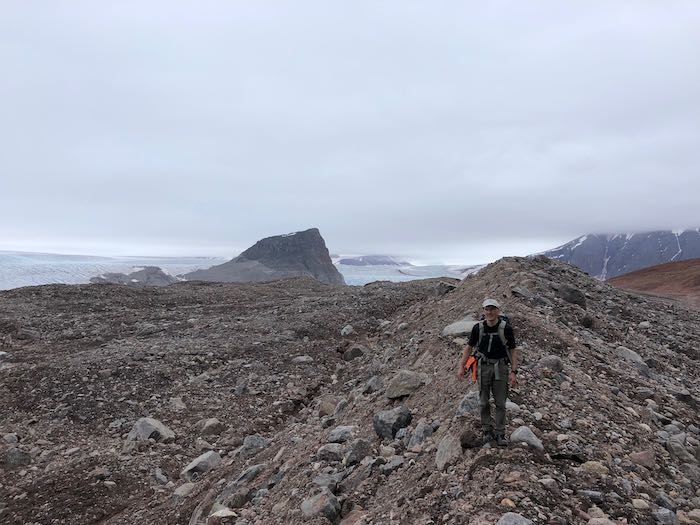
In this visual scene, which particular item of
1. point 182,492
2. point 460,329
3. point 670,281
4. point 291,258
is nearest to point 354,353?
point 460,329

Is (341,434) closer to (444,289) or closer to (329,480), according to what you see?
(329,480)

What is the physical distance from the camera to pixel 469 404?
6.33 meters

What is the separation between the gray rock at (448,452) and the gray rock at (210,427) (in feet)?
20.7

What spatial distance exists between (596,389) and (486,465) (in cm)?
335

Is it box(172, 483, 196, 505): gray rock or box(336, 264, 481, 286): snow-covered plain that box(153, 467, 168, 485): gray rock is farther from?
box(336, 264, 481, 286): snow-covered plain

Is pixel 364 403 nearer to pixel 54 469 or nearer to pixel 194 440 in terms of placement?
pixel 194 440

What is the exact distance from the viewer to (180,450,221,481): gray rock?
8820 millimetres

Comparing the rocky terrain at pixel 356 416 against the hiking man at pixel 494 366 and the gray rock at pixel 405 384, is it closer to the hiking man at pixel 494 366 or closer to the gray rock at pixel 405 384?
the gray rock at pixel 405 384

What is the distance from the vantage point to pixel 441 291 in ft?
54.6

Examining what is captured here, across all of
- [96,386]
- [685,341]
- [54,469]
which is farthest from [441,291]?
[54,469]

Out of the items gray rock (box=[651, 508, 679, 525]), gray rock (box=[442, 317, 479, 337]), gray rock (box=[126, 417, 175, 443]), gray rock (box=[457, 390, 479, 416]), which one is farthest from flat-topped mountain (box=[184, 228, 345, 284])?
gray rock (box=[651, 508, 679, 525])

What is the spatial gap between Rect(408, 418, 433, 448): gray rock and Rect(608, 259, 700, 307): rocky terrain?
3245cm

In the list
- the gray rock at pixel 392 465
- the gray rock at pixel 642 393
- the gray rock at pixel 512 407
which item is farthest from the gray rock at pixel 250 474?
the gray rock at pixel 642 393

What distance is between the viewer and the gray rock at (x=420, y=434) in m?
6.43
